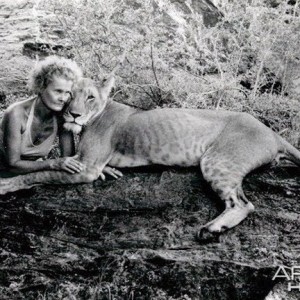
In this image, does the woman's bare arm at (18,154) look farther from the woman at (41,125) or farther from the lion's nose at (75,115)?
the lion's nose at (75,115)

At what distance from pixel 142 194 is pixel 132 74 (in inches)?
144

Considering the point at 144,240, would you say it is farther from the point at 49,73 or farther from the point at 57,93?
the point at 49,73

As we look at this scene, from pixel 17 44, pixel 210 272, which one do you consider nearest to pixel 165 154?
pixel 210 272

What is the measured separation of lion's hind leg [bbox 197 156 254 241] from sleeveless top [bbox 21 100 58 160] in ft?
5.17

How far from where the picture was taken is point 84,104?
4773 millimetres

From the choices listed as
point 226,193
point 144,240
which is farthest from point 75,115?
point 226,193

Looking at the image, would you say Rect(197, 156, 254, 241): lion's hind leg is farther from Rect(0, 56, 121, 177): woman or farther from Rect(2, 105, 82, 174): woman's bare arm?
Rect(2, 105, 82, 174): woman's bare arm

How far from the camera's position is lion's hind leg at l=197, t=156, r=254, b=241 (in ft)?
12.8

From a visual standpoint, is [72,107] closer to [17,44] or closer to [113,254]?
[113,254]

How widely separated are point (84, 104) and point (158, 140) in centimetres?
80

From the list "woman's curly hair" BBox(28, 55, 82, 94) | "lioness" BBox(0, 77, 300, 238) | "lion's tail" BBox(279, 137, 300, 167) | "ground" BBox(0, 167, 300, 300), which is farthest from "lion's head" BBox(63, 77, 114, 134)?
"lion's tail" BBox(279, 137, 300, 167)

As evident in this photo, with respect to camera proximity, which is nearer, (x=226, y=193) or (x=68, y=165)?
(x=226, y=193)

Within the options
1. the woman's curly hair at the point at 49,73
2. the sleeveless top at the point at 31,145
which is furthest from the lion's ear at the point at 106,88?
the sleeveless top at the point at 31,145

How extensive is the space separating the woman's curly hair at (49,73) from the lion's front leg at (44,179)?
2.77 ft
